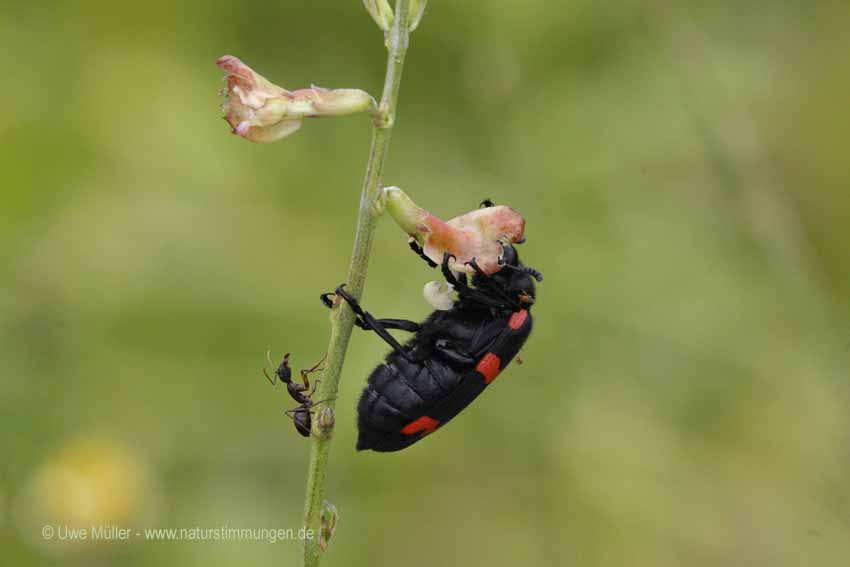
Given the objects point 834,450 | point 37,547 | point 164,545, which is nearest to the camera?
point 37,547

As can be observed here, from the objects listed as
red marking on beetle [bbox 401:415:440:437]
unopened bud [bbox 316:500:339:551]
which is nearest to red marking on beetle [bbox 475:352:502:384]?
red marking on beetle [bbox 401:415:440:437]

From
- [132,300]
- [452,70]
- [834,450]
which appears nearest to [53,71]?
[132,300]

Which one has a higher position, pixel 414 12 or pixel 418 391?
pixel 414 12

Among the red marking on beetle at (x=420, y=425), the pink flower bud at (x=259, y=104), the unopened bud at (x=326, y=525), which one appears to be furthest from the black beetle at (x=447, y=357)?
the pink flower bud at (x=259, y=104)

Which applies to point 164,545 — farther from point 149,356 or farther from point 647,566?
point 647,566

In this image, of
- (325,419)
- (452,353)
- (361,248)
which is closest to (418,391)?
(452,353)

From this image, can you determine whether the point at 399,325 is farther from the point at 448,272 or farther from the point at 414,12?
the point at 414,12

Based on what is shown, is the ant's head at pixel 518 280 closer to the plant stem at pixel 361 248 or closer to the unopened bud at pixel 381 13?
the plant stem at pixel 361 248
